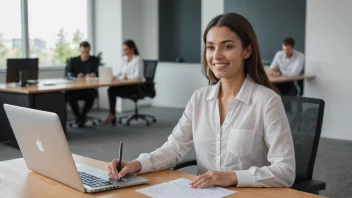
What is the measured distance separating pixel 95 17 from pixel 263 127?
7.40m

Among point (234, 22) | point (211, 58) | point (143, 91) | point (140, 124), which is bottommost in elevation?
point (140, 124)

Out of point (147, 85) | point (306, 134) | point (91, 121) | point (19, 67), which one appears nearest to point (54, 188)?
point (306, 134)

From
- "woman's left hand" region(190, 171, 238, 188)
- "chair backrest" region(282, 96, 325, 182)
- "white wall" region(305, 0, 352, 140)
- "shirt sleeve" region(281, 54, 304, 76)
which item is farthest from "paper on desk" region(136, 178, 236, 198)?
"shirt sleeve" region(281, 54, 304, 76)

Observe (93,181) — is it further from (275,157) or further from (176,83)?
(176,83)

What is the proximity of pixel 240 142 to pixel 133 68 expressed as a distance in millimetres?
5282

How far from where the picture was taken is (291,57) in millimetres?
6789

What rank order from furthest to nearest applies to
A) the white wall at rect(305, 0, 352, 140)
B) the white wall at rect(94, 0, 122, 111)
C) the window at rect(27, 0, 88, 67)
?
1. the white wall at rect(94, 0, 122, 111)
2. the window at rect(27, 0, 88, 67)
3. the white wall at rect(305, 0, 352, 140)

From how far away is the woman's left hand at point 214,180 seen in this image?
168 centimetres

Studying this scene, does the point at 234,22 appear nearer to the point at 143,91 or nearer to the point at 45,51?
the point at 143,91

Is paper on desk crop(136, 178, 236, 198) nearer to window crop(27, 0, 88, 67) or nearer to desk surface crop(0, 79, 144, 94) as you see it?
desk surface crop(0, 79, 144, 94)

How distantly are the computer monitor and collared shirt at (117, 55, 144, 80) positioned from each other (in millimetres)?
1479

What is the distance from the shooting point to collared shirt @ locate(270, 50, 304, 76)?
6.66m

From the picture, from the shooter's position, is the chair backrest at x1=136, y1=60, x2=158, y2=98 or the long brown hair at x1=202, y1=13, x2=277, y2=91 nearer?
the long brown hair at x1=202, y1=13, x2=277, y2=91

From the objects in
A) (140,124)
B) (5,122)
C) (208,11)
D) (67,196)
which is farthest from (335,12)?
(67,196)
